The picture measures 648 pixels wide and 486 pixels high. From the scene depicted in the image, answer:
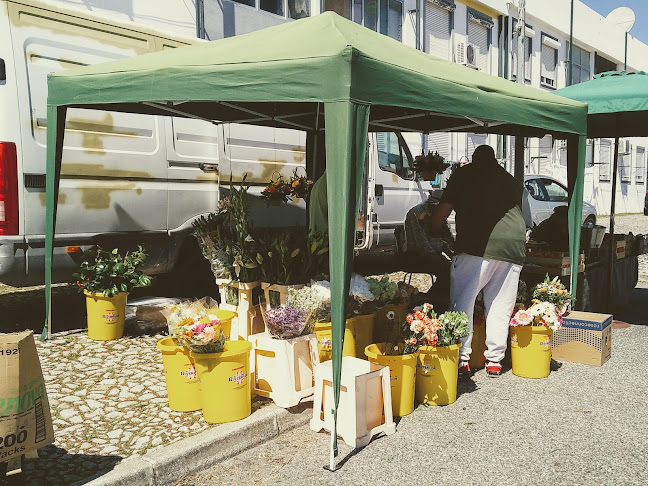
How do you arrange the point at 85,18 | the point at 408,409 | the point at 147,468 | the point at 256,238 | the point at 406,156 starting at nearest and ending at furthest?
the point at 147,468 < the point at 408,409 < the point at 256,238 < the point at 85,18 < the point at 406,156

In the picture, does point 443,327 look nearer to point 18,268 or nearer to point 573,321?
point 573,321

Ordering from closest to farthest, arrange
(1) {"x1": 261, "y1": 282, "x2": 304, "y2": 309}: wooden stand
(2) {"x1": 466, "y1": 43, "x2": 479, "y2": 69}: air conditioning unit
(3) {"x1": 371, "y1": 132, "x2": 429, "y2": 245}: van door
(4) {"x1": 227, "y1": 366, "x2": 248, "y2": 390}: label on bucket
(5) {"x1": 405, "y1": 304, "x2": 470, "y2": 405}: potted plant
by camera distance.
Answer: (4) {"x1": 227, "y1": 366, "x2": 248, "y2": 390}: label on bucket < (5) {"x1": 405, "y1": 304, "x2": 470, "y2": 405}: potted plant < (1) {"x1": 261, "y1": 282, "x2": 304, "y2": 309}: wooden stand < (3) {"x1": 371, "y1": 132, "x2": 429, "y2": 245}: van door < (2) {"x1": 466, "y1": 43, "x2": 479, "y2": 69}: air conditioning unit

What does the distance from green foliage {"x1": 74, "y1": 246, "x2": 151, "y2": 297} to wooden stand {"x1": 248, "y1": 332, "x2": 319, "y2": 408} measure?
6.04ft

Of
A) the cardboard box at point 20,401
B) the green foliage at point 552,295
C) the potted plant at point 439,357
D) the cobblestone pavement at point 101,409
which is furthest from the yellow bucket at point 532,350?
the cardboard box at point 20,401

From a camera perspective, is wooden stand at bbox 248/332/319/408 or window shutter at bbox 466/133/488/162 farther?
window shutter at bbox 466/133/488/162

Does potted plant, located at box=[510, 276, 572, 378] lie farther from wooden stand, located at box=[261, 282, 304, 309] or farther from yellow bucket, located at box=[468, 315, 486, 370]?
wooden stand, located at box=[261, 282, 304, 309]

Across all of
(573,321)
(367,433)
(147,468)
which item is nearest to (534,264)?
(573,321)

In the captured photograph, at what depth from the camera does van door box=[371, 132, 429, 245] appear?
8.91 meters

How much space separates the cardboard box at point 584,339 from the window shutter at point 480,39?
1474cm

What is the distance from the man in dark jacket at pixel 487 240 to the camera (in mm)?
5094

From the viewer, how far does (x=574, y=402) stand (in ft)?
15.8

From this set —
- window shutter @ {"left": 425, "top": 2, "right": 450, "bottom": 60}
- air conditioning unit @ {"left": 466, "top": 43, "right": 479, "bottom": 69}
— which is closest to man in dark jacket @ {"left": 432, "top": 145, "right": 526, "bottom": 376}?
window shutter @ {"left": 425, "top": 2, "right": 450, "bottom": 60}

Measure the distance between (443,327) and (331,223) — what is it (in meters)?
1.49

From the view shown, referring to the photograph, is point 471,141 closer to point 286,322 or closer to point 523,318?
point 523,318
